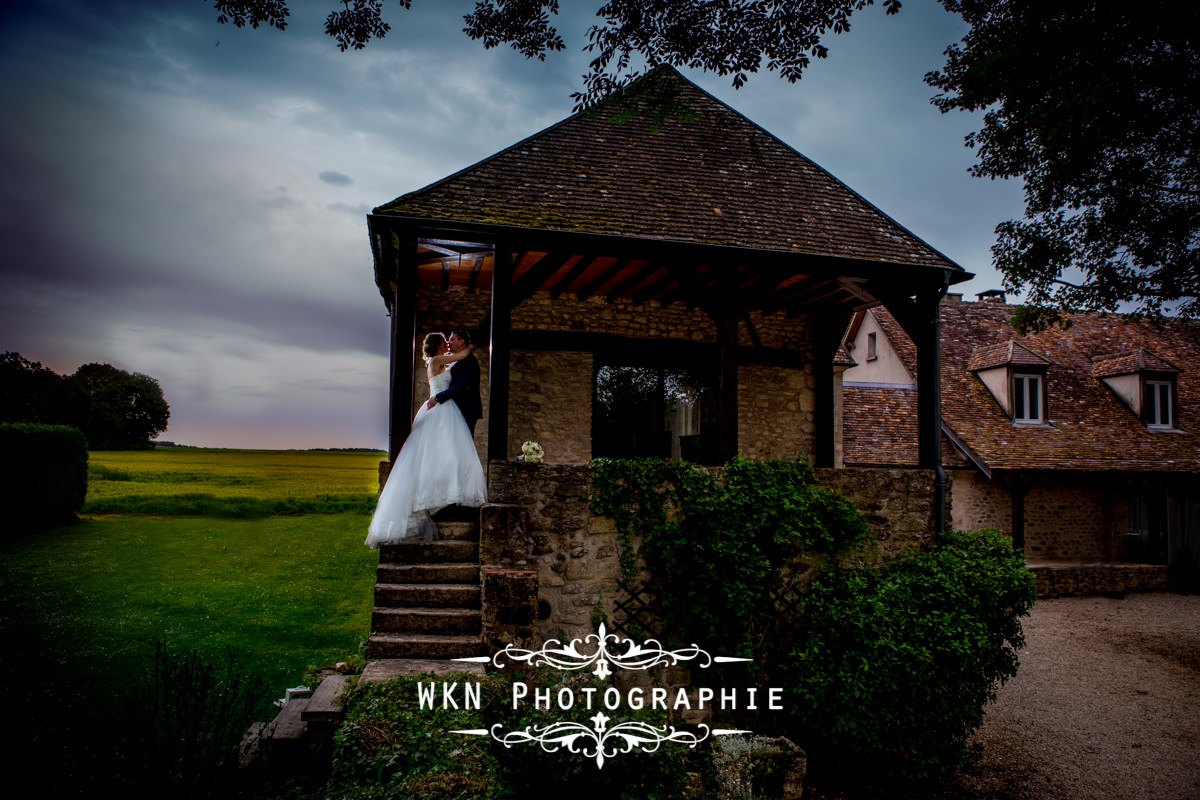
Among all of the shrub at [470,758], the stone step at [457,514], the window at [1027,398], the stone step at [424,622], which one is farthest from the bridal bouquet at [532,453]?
the window at [1027,398]

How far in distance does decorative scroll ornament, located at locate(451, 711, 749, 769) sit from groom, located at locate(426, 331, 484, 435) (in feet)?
10.6

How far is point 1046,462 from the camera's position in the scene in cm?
1419

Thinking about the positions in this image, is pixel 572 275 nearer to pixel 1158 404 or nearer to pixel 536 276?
pixel 536 276

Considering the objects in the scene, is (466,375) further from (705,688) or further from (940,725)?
(940,725)

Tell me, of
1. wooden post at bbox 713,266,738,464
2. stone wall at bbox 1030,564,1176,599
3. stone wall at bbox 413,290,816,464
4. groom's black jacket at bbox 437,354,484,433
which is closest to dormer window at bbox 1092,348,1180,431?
stone wall at bbox 1030,564,1176,599

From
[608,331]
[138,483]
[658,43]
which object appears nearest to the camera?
[658,43]

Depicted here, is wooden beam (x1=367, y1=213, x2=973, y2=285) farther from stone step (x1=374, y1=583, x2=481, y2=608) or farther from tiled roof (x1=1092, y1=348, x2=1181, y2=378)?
tiled roof (x1=1092, y1=348, x2=1181, y2=378)

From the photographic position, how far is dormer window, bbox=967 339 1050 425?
601 inches

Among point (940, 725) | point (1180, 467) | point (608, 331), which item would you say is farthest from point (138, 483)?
point (1180, 467)

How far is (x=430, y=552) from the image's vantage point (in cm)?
586

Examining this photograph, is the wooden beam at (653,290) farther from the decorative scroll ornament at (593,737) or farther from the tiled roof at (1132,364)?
the tiled roof at (1132,364)

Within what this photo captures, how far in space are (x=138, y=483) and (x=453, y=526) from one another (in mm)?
20325

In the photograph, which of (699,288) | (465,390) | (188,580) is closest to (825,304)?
(699,288)

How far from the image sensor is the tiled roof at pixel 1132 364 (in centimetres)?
1566
